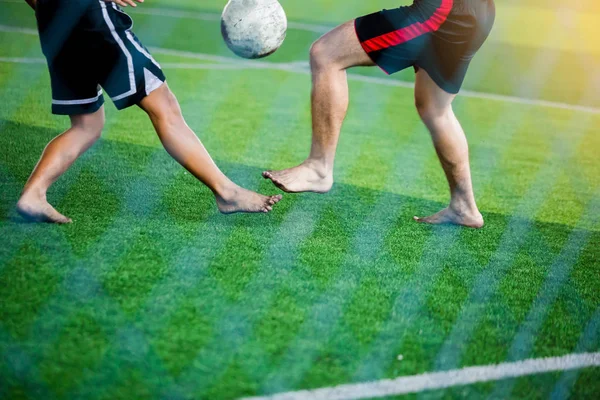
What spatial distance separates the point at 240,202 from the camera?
12.8ft

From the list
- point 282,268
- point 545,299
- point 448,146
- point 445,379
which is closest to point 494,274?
point 545,299

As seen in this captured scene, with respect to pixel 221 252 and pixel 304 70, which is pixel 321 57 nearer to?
pixel 221 252

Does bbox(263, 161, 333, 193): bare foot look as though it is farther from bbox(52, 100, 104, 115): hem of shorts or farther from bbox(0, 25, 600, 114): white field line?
bbox(0, 25, 600, 114): white field line

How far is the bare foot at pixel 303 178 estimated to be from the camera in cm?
401

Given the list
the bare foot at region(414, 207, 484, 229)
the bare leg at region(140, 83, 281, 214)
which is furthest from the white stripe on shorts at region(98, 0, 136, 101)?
the bare foot at region(414, 207, 484, 229)

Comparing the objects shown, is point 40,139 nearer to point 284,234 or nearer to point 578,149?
point 284,234

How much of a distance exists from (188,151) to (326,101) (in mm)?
768

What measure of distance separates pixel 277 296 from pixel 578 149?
194 inches

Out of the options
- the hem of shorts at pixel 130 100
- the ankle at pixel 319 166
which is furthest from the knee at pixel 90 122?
the ankle at pixel 319 166

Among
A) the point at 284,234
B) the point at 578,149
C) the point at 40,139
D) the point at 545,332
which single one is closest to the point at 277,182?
the point at 284,234

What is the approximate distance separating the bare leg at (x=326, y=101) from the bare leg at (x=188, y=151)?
18 centimetres

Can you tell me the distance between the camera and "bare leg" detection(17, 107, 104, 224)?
3.64m

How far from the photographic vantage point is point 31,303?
9.22ft

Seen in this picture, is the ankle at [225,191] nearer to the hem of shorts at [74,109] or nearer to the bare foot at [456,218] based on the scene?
the hem of shorts at [74,109]
